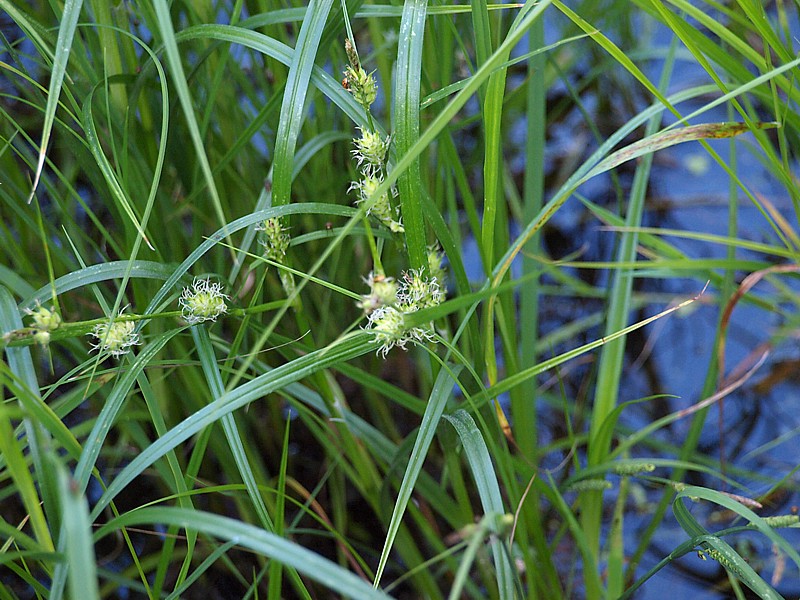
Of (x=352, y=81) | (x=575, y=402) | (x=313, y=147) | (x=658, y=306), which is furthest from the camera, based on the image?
(x=658, y=306)

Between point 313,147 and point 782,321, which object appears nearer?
point 313,147

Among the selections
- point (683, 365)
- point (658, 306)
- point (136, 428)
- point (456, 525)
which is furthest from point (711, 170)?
point (136, 428)

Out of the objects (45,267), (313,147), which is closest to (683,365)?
(313,147)

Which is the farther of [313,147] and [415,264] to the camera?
[313,147]

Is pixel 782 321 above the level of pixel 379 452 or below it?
below

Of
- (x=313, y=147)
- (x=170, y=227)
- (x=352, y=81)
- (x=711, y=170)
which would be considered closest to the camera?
(x=352, y=81)

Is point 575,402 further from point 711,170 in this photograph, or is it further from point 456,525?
point 711,170

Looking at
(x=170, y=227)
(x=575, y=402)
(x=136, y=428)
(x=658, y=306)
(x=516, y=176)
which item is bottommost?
(x=575, y=402)

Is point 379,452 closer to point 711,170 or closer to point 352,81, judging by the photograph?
point 352,81

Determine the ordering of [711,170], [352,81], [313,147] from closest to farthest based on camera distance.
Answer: [352,81] → [313,147] → [711,170]
